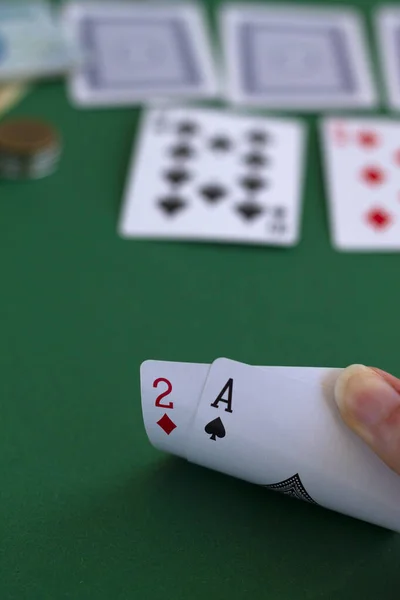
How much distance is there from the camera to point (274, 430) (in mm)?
1072

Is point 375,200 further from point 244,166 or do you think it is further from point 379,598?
point 379,598

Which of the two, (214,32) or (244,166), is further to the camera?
(214,32)

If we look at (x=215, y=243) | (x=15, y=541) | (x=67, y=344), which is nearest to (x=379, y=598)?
(x=15, y=541)

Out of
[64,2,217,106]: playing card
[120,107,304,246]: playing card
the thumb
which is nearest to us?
the thumb

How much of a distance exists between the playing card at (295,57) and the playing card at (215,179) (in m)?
0.10

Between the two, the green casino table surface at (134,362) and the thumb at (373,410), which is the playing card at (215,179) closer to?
the green casino table surface at (134,362)

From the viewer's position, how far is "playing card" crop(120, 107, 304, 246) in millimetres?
1540

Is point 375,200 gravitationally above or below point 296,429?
below

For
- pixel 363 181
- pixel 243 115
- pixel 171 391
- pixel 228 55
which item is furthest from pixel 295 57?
pixel 171 391

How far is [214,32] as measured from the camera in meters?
2.00

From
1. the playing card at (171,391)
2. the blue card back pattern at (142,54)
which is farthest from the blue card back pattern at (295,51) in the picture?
the playing card at (171,391)

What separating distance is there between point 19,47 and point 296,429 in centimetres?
111

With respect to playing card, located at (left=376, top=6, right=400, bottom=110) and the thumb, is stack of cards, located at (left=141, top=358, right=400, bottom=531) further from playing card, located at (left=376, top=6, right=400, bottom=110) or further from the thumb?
playing card, located at (left=376, top=6, right=400, bottom=110)

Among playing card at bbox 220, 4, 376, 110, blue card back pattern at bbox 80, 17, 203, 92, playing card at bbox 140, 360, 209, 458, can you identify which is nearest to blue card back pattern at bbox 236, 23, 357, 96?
playing card at bbox 220, 4, 376, 110
